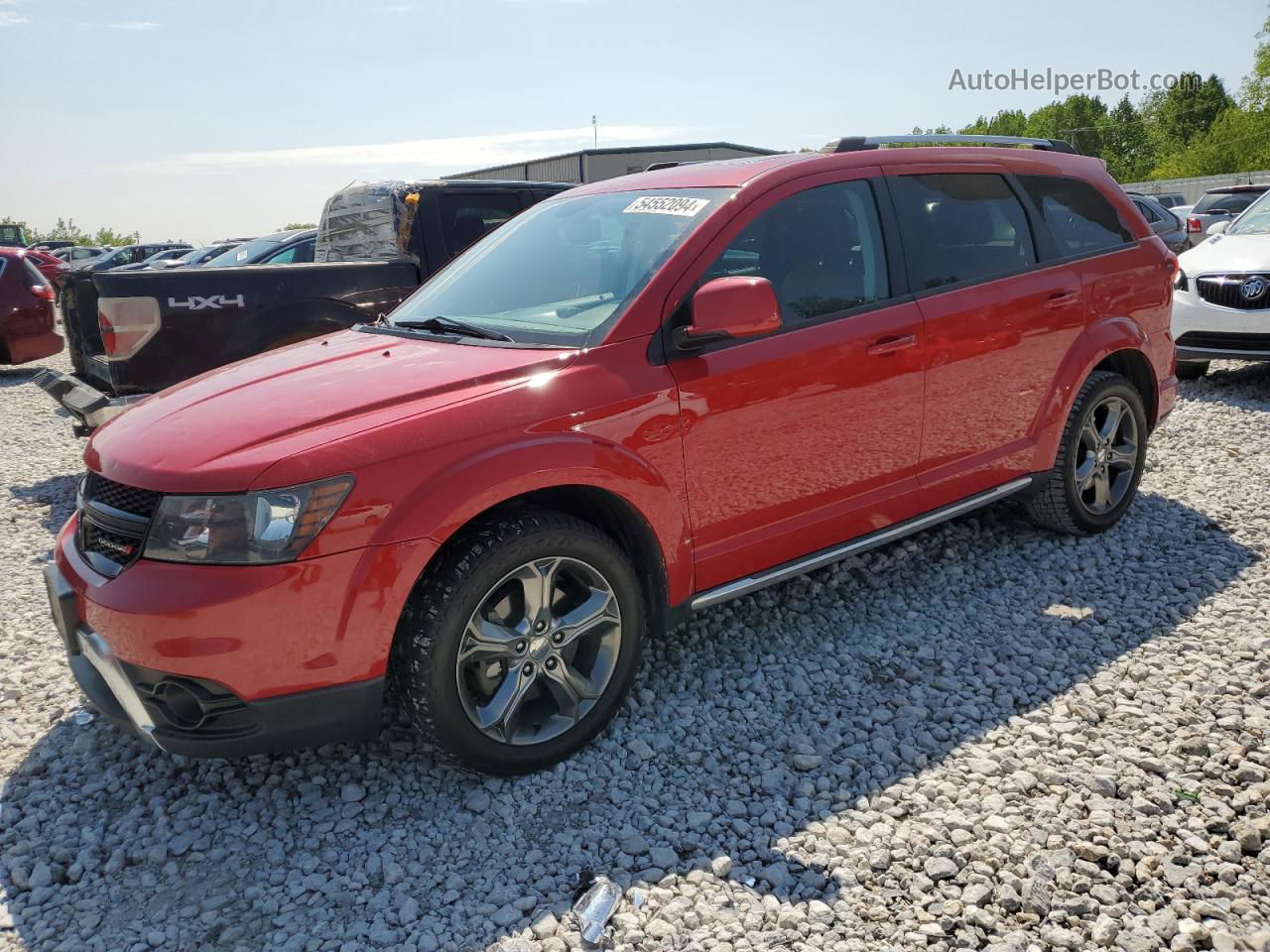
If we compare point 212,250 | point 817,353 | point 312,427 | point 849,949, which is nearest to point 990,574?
point 817,353

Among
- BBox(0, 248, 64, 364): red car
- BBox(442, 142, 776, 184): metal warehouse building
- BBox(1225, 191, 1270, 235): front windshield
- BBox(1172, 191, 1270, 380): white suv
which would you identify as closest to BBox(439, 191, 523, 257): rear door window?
BBox(1172, 191, 1270, 380): white suv

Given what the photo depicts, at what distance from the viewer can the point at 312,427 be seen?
9.36 feet

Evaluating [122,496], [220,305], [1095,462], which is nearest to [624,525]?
[122,496]

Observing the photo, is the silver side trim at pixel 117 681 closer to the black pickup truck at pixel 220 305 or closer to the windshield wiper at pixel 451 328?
the windshield wiper at pixel 451 328

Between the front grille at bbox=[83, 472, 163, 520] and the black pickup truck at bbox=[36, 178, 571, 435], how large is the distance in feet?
8.19

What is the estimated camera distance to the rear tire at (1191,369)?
8.93m

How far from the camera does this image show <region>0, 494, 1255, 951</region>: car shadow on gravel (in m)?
2.70

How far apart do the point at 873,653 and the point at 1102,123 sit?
130m

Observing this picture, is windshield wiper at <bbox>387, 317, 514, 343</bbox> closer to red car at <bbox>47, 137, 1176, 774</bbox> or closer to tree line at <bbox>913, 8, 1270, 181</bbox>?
red car at <bbox>47, 137, 1176, 774</bbox>

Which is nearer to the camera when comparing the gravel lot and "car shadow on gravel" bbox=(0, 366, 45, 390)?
the gravel lot

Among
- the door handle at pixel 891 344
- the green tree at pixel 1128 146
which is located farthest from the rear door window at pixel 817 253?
the green tree at pixel 1128 146

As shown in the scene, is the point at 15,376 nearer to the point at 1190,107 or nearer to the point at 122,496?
the point at 122,496

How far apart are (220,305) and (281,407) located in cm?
362

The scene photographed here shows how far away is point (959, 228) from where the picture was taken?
14.1ft
